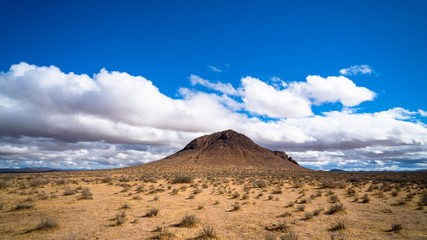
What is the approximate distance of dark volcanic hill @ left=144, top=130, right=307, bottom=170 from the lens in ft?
325

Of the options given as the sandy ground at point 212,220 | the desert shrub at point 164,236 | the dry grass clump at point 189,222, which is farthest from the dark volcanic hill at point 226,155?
the desert shrub at point 164,236

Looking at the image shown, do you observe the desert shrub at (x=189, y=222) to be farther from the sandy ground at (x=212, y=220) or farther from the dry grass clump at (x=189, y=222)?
the sandy ground at (x=212, y=220)

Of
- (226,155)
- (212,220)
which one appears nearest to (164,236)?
(212,220)

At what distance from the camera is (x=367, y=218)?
10.7 meters

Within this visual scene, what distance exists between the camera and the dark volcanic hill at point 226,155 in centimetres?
9894

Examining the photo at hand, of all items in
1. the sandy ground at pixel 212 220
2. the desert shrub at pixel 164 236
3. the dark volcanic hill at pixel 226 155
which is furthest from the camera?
the dark volcanic hill at pixel 226 155

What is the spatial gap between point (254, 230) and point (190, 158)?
330 feet

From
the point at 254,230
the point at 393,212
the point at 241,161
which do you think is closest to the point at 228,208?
the point at 254,230

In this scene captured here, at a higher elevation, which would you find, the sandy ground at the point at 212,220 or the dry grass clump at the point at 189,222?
the dry grass clump at the point at 189,222

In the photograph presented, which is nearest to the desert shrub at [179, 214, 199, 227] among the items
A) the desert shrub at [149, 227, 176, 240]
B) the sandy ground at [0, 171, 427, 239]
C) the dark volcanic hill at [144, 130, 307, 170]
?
the sandy ground at [0, 171, 427, 239]

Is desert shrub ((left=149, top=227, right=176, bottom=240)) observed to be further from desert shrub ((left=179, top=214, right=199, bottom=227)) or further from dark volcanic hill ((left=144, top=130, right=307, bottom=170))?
dark volcanic hill ((left=144, top=130, right=307, bottom=170))

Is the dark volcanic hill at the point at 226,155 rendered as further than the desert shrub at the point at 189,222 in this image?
Yes

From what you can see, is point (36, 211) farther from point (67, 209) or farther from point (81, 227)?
point (81, 227)

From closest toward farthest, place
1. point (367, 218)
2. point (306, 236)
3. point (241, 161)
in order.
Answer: point (306, 236) < point (367, 218) < point (241, 161)
